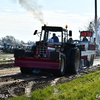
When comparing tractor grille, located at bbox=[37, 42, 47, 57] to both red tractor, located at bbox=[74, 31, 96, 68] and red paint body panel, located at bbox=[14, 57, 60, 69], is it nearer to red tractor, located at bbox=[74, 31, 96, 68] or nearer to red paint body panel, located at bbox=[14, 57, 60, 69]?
red paint body panel, located at bbox=[14, 57, 60, 69]

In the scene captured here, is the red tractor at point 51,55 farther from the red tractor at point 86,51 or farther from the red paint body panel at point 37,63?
the red tractor at point 86,51

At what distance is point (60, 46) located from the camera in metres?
11.9

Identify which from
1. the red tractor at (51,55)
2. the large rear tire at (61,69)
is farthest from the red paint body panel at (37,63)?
the large rear tire at (61,69)

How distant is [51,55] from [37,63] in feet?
2.88

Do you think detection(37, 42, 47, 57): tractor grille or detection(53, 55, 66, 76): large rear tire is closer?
detection(53, 55, 66, 76): large rear tire

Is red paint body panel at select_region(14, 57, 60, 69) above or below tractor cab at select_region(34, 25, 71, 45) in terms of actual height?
below

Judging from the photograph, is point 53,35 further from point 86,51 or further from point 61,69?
point 86,51

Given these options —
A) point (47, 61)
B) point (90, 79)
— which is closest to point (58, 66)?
point (47, 61)

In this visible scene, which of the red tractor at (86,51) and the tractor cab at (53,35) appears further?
the red tractor at (86,51)

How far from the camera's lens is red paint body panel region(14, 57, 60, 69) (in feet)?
34.9

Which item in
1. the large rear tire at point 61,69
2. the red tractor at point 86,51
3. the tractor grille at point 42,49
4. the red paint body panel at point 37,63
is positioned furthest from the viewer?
the red tractor at point 86,51

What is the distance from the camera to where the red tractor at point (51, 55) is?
10727 millimetres

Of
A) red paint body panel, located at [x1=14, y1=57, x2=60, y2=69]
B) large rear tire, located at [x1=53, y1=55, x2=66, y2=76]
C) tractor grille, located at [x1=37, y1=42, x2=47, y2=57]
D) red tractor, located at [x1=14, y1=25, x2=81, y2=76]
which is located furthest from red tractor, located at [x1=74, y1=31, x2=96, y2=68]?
red paint body panel, located at [x1=14, y1=57, x2=60, y2=69]

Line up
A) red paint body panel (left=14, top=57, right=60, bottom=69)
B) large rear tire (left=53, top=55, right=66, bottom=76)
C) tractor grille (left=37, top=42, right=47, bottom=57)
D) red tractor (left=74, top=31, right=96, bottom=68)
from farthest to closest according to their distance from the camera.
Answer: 1. red tractor (left=74, top=31, right=96, bottom=68)
2. tractor grille (left=37, top=42, right=47, bottom=57)
3. large rear tire (left=53, top=55, right=66, bottom=76)
4. red paint body panel (left=14, top=57, right=60, bottom=69)
